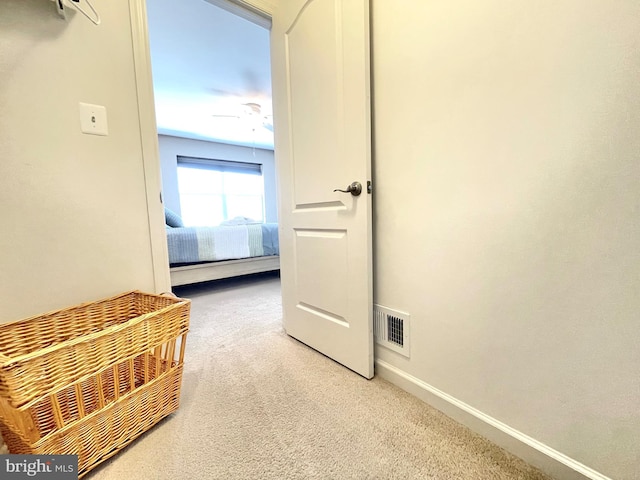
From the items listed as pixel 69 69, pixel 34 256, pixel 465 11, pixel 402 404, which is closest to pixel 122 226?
pixel 34 256

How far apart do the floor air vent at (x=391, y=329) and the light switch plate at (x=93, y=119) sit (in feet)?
4.52

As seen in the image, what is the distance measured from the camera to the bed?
2678mm

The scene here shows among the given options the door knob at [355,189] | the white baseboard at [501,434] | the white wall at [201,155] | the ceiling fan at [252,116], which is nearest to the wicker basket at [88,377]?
the door knob at [355,189]

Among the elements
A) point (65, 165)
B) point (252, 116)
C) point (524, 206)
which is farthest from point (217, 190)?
point (524, 206)

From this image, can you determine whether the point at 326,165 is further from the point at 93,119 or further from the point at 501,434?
the point at 501,434

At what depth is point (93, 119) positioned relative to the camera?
1047 mm

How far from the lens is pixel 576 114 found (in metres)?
0.69

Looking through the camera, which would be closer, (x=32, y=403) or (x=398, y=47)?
(x=32, y=403)

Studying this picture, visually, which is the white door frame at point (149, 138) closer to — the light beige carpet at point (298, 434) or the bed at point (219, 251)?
the light beige carpet at point (298, 434)

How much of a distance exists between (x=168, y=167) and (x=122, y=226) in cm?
401

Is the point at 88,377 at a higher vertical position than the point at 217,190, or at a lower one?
lower

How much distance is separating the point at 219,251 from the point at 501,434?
2686mm

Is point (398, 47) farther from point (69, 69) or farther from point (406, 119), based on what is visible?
point (69, 69)

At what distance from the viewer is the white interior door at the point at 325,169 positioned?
116 cm
